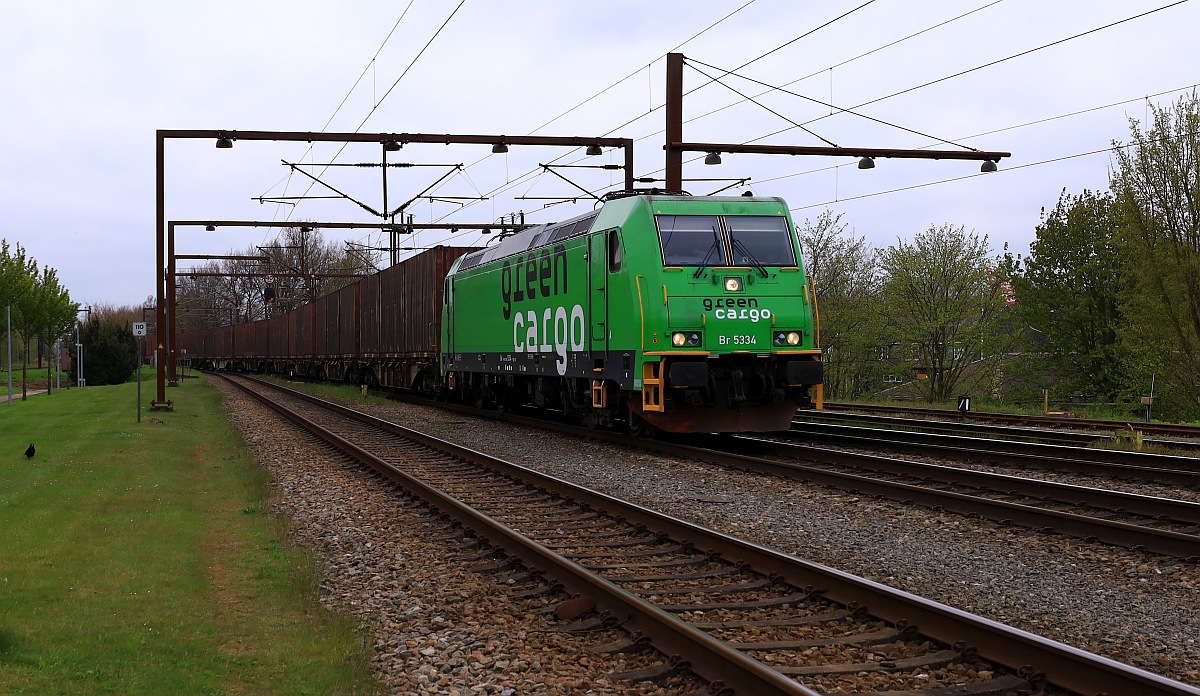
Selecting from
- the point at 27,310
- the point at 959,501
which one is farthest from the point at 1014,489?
the point at 27,310

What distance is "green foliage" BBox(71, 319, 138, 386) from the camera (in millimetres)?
52531

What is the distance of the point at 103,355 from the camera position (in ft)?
174

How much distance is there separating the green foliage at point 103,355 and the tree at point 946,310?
38.9m

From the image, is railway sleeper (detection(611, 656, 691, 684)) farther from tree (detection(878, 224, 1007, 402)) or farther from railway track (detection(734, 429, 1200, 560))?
tree (detection(878, 224, 1007, 402))

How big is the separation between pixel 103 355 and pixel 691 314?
47.6 m

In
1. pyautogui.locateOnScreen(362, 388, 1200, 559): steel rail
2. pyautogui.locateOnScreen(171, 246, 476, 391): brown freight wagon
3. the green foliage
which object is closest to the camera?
pyautogui.locateOnScreen(362, 388, 1200, 559): steel rail

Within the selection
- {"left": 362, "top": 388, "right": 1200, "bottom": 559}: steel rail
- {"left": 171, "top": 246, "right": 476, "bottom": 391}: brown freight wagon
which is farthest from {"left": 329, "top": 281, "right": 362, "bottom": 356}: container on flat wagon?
{"left": 362, "top": 388, "right": 1200, "bottom": 559}: steel rail

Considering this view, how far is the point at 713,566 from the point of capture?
23.2 ft

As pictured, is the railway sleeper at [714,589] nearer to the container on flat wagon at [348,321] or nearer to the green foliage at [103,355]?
the container on flat wagon at [348,321]

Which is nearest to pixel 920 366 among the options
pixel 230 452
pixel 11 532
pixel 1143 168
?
pixel 1143 168

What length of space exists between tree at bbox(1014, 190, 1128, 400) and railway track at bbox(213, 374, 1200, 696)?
34968 millimetres

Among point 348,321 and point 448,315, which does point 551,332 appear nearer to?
point 448,315

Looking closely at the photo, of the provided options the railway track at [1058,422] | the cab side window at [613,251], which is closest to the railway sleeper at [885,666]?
the cab side window at [613,251]

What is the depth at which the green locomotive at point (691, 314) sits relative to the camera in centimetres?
1373
